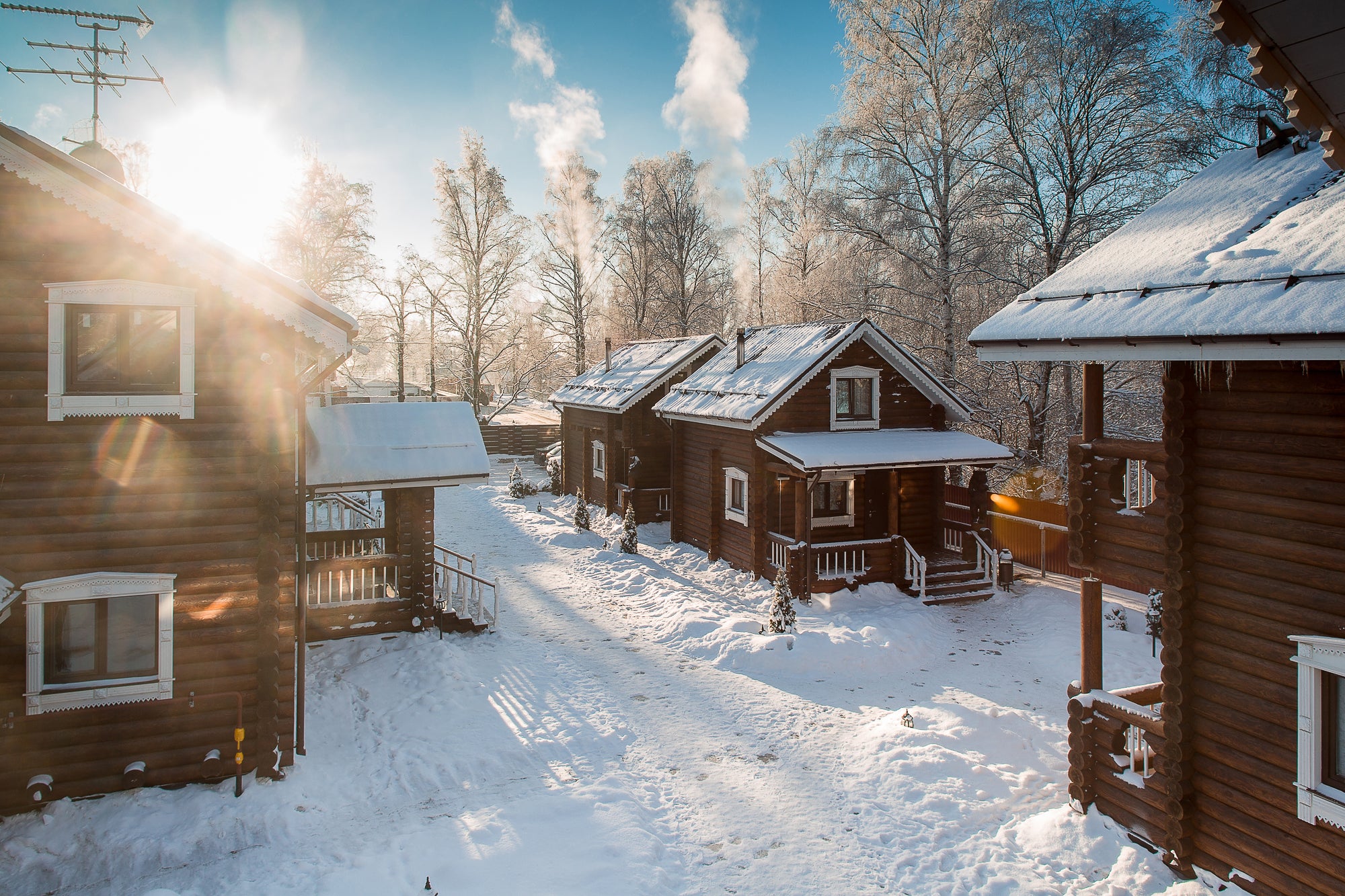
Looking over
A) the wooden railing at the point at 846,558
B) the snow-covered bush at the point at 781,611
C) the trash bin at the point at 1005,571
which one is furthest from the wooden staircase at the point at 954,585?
the snow-covered bush at the point at 781,611

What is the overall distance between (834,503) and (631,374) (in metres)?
10.2

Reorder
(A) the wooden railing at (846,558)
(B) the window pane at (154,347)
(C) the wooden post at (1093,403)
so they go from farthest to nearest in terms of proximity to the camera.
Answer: (A) the wooden railing at (846,558), (B) the window pane at (154,347), (C) the wooden post at (1093,403)

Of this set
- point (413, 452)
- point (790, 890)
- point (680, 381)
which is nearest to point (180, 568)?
point (413, 452)

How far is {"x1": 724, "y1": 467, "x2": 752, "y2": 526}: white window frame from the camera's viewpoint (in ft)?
57.9

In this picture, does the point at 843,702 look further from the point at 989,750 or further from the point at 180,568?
the point at 180,568

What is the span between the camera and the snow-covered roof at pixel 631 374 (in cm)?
2323

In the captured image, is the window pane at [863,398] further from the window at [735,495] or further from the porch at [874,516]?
the window at [735,495]

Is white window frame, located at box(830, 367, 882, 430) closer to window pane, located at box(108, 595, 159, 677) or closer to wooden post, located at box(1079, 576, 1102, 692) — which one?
wooden post, located at box(1079, 576, 1102, 692)

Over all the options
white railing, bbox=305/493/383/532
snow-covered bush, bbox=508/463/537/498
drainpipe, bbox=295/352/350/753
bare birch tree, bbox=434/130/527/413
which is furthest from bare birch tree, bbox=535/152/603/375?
drainpipe, bbox=295/352/350/753

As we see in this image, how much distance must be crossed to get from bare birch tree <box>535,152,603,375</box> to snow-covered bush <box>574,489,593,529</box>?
52.5ft

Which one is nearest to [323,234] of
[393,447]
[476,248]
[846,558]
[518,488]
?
[476,248]

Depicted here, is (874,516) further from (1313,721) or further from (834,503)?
(1313,721)

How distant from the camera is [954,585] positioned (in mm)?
16375

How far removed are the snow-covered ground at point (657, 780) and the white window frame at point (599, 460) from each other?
11.3 metres
